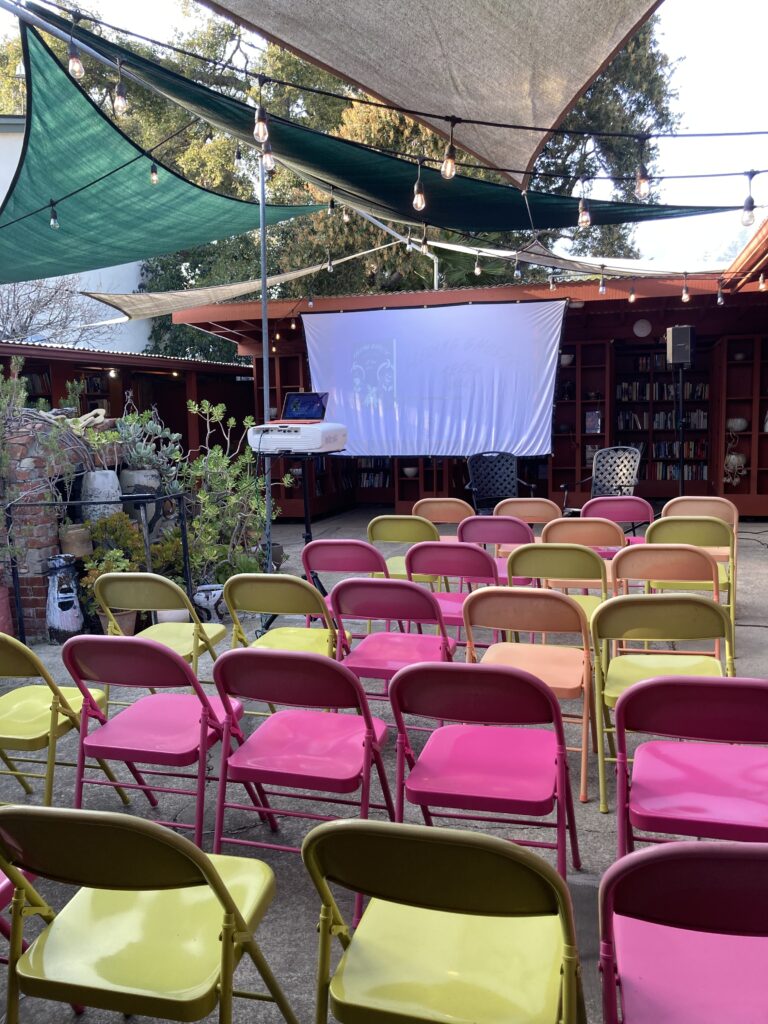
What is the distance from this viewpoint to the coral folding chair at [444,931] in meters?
1.13

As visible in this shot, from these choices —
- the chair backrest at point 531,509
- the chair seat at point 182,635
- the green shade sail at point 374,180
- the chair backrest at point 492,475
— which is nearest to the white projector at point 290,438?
the chair backrest at point 531,509

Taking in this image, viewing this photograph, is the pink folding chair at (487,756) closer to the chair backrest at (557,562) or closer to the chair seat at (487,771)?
the chair seat at (487,771)

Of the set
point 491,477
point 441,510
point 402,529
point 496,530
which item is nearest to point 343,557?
point 402,529

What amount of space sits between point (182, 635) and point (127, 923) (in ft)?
6.49

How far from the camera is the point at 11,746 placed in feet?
7.84

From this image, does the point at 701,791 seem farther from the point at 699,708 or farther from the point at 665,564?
the point at 665,564

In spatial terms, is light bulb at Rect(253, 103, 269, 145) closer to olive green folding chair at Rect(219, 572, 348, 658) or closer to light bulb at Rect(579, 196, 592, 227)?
olive green folding chair at Rect(219, 572, 348, 658)

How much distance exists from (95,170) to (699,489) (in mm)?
9303

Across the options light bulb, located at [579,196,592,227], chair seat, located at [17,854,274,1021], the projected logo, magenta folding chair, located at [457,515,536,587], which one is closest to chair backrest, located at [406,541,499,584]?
magenta folding chair, located at [457,515,536,587]

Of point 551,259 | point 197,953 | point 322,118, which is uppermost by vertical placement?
point 322,118

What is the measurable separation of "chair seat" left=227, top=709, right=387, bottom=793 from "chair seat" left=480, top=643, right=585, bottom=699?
624 mm

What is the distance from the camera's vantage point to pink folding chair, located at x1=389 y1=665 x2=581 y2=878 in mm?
1865

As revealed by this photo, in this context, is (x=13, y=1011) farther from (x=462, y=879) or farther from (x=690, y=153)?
(x=690, y=153)

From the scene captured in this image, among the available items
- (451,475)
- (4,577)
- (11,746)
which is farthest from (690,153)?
(11,746)
